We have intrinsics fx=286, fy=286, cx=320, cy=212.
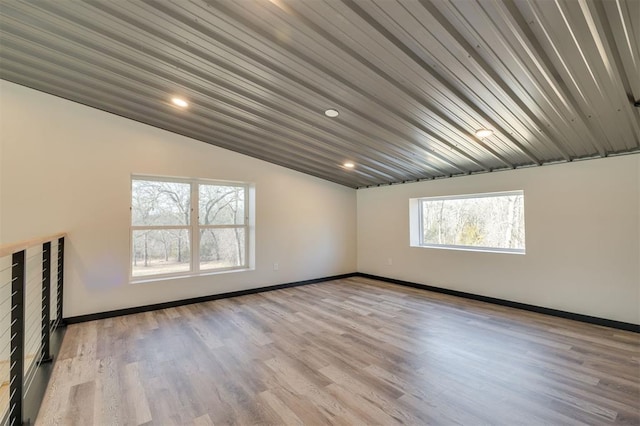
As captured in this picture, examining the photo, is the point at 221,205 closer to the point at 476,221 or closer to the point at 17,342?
the point at 17,342

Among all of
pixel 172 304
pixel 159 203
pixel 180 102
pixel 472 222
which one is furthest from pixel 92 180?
pixel 472 222

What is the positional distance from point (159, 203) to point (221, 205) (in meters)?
0.92

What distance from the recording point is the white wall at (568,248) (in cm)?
324

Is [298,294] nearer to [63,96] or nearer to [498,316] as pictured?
[498,316]

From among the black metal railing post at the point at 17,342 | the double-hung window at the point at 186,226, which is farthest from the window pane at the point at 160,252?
the black metal railing post at the point at 17,342

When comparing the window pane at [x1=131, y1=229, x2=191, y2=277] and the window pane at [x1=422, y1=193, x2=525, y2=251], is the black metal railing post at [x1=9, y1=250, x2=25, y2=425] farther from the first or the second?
the window pane at [x1=422, y1=193, x2=525, y2=251]

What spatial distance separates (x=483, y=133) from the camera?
3174mm

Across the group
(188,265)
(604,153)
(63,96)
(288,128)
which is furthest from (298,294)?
(604,153)

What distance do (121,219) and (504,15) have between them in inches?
177

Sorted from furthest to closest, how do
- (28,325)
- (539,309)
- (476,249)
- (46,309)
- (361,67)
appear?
(476,249), (539,309), (28,325), (46,309), (361,67)

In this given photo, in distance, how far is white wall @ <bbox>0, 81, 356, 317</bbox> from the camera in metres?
3.25

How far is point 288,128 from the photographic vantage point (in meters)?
3.56

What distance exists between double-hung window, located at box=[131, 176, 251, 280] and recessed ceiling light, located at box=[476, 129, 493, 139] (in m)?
3.65

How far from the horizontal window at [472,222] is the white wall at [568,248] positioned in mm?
227
